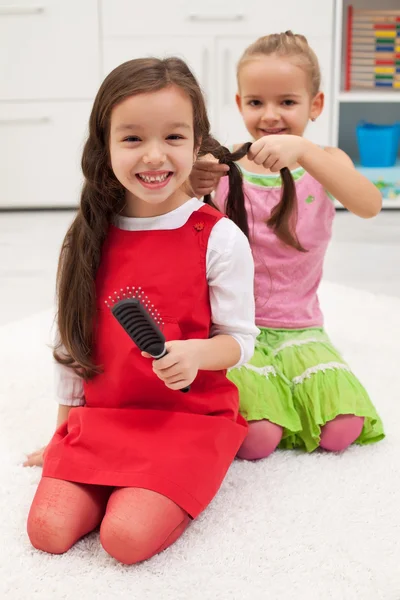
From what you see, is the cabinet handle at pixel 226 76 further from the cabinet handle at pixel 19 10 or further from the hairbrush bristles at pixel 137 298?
the hairbrush bristles at pixel 137 298

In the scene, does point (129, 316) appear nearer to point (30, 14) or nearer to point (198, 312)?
point (198, 312)

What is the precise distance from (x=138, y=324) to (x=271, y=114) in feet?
1.73

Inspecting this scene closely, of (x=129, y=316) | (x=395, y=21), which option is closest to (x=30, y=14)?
(x=395, y=21)

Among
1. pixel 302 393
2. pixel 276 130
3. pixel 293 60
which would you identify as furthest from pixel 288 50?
pixel 302 393

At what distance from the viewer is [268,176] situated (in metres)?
1.26

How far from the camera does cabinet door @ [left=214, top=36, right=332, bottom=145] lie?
2.58 meters

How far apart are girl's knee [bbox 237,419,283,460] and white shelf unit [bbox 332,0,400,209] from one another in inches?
67.1

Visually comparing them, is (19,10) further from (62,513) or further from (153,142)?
(62,513)

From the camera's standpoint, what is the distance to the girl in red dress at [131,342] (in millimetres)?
892

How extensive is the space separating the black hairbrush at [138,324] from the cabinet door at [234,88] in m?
1.87

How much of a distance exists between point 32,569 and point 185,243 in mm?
403

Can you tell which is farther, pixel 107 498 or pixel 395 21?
pixel 395 21

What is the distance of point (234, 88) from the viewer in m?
2.63

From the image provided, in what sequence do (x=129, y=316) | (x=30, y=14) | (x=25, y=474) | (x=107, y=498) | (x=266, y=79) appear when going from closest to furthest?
(x=129, y=316), (x=107, y=498), (x=25, y=474), (x=266, y=79), (x=30, y=14)
